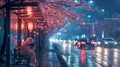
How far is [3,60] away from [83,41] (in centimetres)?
4525

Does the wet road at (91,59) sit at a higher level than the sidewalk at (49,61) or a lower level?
lower

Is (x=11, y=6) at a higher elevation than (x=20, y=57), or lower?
higher

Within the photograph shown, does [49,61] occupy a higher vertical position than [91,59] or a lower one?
higher

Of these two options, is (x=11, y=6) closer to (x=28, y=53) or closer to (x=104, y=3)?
(x=28, y=53)

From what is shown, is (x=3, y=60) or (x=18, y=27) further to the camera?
(x=18, y=27)

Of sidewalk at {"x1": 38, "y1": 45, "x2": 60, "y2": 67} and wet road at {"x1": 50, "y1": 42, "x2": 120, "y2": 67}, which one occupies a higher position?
sidewalk at {"x1": 38, "y1": 45, "x2": 60, "y2": 67}

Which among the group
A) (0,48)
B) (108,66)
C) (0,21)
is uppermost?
(0,21)

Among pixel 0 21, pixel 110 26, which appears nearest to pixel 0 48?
pixel 0 21

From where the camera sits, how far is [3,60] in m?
18.3

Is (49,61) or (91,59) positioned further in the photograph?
(91,59)

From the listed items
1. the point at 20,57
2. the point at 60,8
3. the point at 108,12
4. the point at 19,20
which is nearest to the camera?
the point at 60,8

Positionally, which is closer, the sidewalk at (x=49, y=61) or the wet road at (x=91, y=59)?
the sidewalk at (x=49, y=61)

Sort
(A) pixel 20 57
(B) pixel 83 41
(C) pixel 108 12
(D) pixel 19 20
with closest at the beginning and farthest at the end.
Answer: (A) pixel 20 57 < (D) pixel 19 20 < (B) pixel 83 41 < (C) pixel 108 12

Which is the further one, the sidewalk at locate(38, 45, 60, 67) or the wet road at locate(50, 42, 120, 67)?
the wet road at locate(50, 42, 120, 67)
